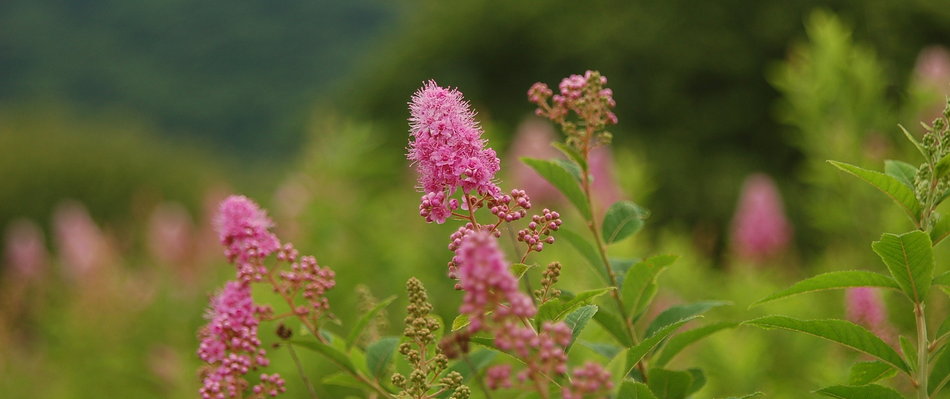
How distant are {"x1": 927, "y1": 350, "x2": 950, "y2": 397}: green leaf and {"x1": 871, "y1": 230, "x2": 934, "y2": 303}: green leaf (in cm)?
13

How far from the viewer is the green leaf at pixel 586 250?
1.79 meters

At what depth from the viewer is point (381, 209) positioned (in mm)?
5559

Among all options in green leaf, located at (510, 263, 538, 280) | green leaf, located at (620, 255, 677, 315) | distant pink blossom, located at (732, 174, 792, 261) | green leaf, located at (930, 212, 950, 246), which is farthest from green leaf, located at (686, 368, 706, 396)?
distant pink blossom, located at (732, 174, 792, 261)

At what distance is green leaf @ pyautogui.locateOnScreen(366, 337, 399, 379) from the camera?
65.6 inches

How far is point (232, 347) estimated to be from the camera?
168 cm

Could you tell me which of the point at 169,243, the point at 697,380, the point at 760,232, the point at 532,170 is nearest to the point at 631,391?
the point at 697,380

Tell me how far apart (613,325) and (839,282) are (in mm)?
478

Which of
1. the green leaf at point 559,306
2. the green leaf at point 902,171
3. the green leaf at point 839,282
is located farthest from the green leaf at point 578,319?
the green leaf at point 902,171

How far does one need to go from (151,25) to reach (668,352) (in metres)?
53.4

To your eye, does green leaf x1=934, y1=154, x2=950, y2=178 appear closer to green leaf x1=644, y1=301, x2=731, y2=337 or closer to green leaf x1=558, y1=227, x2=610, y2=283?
green leaf x1=644, y1=301, x2=731, y2=337

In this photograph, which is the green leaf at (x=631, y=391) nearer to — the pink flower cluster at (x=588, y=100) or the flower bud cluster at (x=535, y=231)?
the flower bud cluster at (x=535, y=231)

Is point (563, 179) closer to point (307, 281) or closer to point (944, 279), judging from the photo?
point (307, 281)

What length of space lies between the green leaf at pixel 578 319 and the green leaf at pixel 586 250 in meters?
0.45

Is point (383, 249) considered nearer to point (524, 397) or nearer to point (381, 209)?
point (381, 209)
